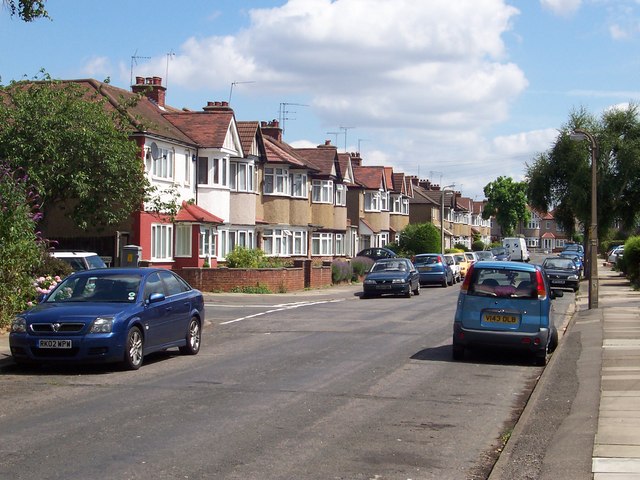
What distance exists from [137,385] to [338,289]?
29.2 metres

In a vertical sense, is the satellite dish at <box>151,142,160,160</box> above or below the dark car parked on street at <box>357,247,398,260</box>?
above

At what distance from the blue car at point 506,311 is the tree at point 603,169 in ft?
115

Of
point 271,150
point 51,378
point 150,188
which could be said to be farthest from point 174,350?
point 271,150

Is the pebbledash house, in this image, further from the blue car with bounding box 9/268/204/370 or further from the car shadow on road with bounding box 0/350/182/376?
the car shadow on road with bounding box 0/350/182/376

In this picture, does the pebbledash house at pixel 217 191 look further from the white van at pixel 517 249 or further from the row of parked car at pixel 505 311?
the white van at pixel 517 249

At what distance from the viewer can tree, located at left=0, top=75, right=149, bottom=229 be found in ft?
93.6

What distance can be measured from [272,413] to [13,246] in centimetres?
979

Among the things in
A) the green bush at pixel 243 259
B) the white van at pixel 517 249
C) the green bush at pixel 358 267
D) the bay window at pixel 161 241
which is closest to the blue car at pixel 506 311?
the green bush at pixel 243 259

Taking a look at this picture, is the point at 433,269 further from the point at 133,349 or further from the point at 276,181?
the point at 133,349

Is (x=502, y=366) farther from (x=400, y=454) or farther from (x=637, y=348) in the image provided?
(x=400, y=454)

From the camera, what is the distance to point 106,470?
7.50m

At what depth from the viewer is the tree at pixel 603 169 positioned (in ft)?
162

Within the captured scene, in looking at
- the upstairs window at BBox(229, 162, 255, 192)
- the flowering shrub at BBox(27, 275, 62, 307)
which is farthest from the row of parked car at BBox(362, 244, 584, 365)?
the upstairs window at BBox(229, 162, 255, 192)

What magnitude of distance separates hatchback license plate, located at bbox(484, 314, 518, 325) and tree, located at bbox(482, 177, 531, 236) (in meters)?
115
